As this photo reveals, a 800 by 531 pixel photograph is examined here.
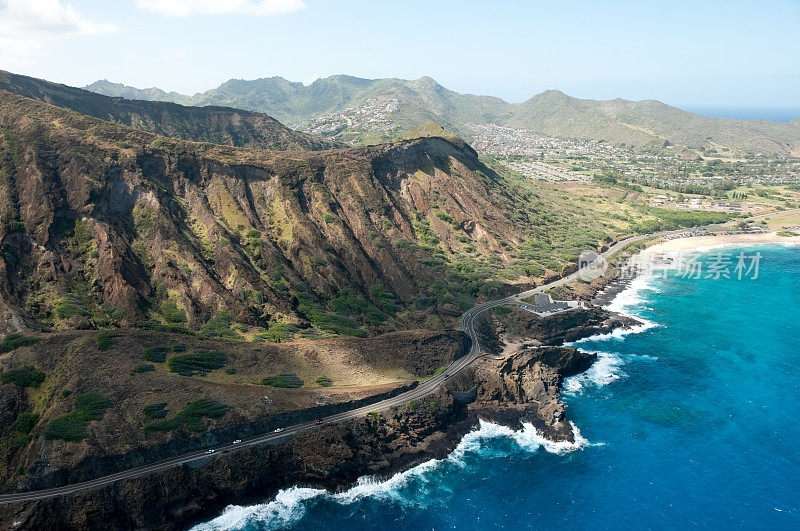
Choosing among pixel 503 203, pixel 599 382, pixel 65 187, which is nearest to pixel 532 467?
pixel 599 382

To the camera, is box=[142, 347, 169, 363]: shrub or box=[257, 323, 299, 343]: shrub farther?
box=[257, 323, 299, 343]: shrub

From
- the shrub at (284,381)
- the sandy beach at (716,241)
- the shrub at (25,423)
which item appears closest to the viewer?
the shrub at (25,423)

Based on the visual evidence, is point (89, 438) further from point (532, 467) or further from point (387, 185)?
point (387, 185)

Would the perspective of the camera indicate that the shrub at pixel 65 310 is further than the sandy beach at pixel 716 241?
No

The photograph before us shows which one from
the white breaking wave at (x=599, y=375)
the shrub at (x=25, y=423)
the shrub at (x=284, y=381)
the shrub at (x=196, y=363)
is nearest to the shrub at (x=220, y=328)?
the shrub at (x=196, y=363)

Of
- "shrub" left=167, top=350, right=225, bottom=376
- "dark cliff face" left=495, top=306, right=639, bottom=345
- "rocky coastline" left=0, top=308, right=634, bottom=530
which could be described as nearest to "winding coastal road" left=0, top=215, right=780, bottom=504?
"rocky coastline" left=0, top=308, right=634, bottom=530

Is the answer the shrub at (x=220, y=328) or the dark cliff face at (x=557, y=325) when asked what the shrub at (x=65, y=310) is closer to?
the shrub at (x=220, y=328)

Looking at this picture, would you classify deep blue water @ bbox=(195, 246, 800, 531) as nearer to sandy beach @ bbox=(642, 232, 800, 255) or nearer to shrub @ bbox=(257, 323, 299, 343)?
shrub @ bbox=(257, 323, 299, 343)
